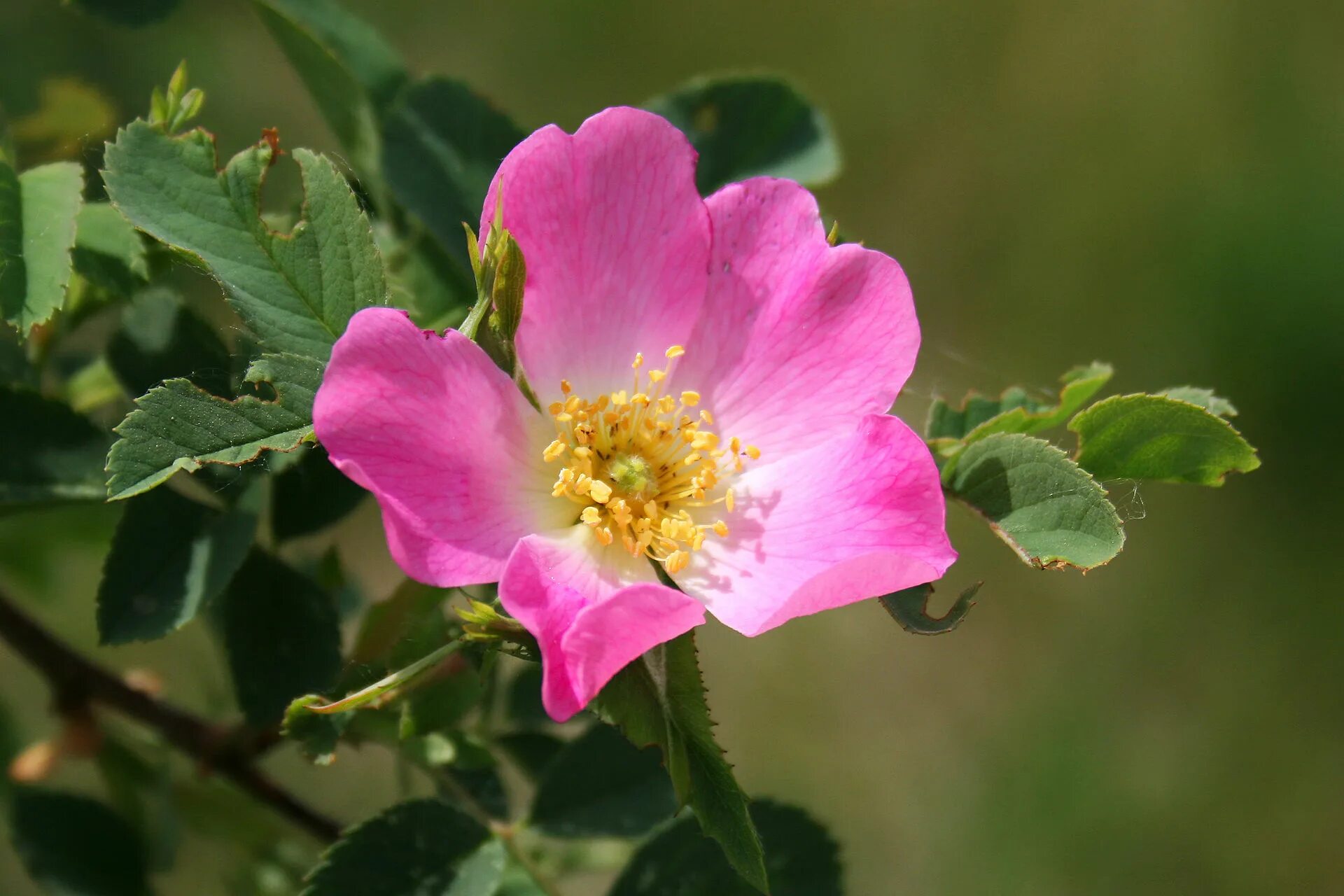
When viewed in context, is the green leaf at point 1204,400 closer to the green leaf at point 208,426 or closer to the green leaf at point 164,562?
the green leaf at point 208,426

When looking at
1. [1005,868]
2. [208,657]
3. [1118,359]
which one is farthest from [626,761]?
[1118,359]

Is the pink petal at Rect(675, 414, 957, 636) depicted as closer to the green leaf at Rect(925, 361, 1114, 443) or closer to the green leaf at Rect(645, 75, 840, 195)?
the green leaf at Rect(925, 361, 1114, 443)

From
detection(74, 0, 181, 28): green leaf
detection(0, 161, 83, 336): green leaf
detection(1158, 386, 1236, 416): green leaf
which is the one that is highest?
detection(74, 0, 181, 28): green leaf

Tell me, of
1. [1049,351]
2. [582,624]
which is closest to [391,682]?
[582,624]

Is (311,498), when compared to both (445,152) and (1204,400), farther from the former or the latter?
(1204,400)

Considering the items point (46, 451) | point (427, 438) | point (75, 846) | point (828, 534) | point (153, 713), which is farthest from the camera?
point (75, 846)

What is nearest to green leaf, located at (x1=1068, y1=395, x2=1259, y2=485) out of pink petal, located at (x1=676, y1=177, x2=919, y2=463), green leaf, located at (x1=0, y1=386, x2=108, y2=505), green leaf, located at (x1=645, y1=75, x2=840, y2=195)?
pink petal, located at (x1=676, y1=177, x2=919, y2=463)
